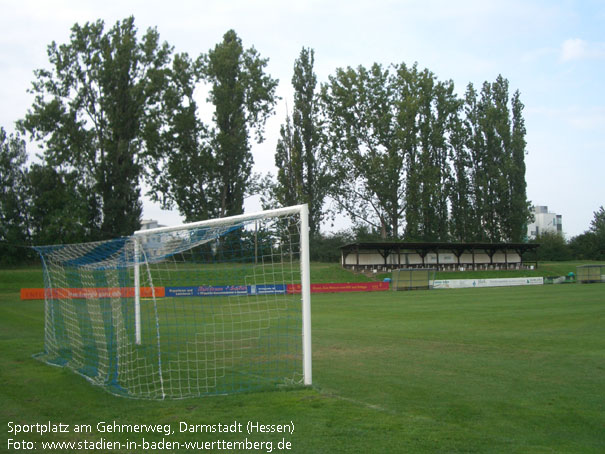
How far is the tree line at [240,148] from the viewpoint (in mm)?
40250

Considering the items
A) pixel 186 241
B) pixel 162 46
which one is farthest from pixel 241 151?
pixel 186 241

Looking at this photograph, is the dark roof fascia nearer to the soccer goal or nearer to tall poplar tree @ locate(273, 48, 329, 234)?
tall poplar tree @ locate(273, 48, 329, 234)

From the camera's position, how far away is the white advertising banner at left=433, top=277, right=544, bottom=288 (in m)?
39.3

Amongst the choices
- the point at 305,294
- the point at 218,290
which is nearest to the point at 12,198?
the point at 218,290

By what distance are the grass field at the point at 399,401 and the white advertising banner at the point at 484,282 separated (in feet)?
88.9

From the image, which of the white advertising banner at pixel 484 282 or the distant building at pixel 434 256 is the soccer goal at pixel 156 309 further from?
the distant building at pixel 434 256

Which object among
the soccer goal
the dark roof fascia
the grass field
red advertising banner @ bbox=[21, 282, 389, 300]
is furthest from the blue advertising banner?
the dark roof fascia

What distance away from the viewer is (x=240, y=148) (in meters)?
43.8

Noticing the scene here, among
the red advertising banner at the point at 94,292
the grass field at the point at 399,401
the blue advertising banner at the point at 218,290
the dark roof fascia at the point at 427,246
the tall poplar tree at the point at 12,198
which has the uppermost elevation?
the tall poplar tree at the point at 12,198

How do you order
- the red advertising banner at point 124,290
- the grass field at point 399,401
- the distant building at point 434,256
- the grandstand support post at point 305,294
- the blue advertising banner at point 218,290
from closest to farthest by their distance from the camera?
1. the grass field at point 399,401
2. the grandstand support post at point 305,294
3. the red advertising banner at point 124,290
4. the blue advertising banner at point 218,290
5. the distant building at point 434,256

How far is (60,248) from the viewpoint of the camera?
10906 mm

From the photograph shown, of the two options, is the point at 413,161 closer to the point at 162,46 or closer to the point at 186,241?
the point at 162,46

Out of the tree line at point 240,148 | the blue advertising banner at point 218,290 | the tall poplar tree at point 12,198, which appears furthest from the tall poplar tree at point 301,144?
the blue advertising banner at point 218,290

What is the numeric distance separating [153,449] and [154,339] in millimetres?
8061
